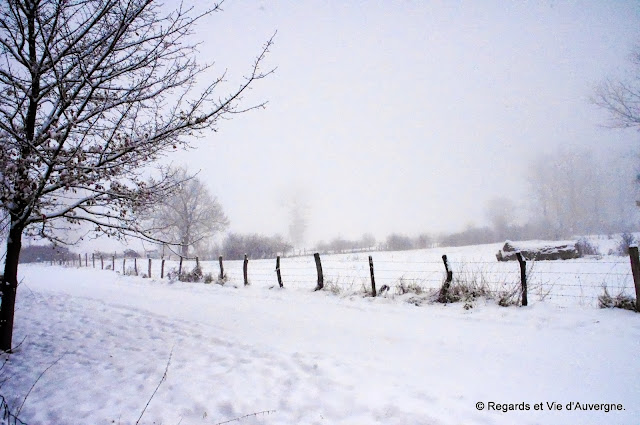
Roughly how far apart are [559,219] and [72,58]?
169 ft

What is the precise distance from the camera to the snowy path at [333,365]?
9.73 feet

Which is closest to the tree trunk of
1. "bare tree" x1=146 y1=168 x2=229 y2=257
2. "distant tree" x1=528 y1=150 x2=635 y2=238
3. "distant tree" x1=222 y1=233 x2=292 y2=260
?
"distant tree" x1=222 y1=233 x2=292 y2=260

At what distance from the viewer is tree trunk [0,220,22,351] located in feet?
14.6

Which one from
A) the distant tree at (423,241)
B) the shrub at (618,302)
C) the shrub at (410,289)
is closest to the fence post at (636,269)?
the shrub at (618,302)

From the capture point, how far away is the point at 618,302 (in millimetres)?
5672

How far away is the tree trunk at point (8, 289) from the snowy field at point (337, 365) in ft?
1.09

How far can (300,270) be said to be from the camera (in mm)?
15844

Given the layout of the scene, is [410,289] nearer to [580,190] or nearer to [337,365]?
[337,365]

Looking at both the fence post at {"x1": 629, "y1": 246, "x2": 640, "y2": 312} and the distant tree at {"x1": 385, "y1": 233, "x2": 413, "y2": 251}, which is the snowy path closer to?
the fence post at {"x1": 629, "y1": 246, "x2": 640, "y2": 312}

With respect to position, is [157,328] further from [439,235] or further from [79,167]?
[439,235]

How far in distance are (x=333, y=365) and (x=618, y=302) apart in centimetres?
573

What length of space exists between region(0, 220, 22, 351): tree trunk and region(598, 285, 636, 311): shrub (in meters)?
10.1

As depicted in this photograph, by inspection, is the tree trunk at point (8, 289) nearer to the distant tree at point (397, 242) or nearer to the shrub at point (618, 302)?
the shrub at point (618, 302)

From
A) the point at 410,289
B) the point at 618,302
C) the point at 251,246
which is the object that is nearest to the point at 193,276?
the point at 410,289
